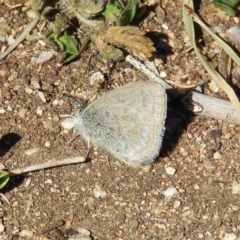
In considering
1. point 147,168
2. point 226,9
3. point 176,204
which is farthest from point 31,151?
point 226,9

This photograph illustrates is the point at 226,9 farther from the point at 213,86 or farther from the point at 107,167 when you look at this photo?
the point at 107,167

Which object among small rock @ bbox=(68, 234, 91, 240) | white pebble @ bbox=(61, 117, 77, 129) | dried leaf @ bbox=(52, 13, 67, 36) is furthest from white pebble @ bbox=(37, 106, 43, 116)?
small rock @ bbox=(68, 234, 91, 240)

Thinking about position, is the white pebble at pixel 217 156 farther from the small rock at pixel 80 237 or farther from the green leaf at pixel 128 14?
the green leaf at pixel 128 14

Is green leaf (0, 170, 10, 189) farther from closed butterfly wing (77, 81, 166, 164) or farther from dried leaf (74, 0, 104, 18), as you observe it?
dried leaf (74, 0, 104, 18)

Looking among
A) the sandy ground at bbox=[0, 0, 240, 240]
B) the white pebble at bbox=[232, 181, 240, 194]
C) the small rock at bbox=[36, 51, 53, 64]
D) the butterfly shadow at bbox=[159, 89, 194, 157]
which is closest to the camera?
the sandy ground at bbox=[0, 0, 240, 240]

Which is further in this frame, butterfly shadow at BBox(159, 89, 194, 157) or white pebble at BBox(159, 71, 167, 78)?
white pebble at BBox(159, 71, 167, 78)

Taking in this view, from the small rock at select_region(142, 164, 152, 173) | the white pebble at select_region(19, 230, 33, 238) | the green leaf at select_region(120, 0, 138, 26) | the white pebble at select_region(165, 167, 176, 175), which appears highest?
the green leaf at select_region(120, 0, 138, 26)

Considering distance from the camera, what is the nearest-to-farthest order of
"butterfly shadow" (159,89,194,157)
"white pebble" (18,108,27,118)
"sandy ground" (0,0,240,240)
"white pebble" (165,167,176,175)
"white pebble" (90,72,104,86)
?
1. "sandy ground" (0,0,240,240)
2. "white pebble" (165,167,176,175)
3. "butterfly shadow" (159,89,194,157)
4. "white pebble" (18,108,27,118)
5. "white pebble" (90,72,104,86)
